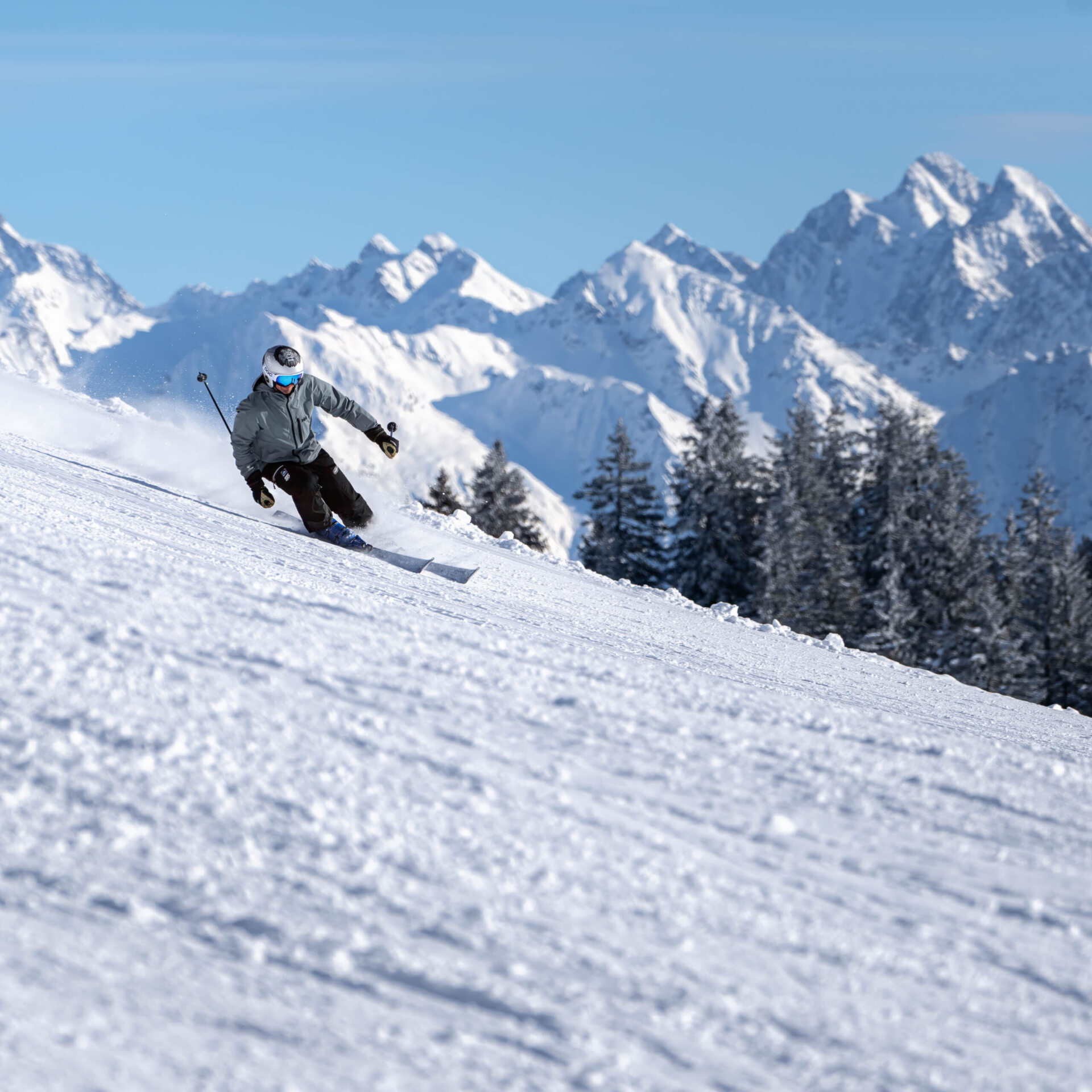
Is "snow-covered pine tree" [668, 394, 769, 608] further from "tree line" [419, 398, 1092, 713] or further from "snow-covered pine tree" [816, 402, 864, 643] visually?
"snow-covered pine tree" [816, 402, 864, 643]

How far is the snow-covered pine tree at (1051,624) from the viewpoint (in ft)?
123

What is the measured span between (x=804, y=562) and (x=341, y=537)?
30396 millimetres

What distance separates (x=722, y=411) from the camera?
44.1 meters

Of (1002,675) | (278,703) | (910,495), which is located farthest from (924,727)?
(910,495)

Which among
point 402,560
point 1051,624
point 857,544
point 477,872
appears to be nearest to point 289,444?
point 402,560

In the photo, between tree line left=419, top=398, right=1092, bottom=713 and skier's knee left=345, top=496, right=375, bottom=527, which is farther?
tree line left=419, top=398, right=1092, bottom=713

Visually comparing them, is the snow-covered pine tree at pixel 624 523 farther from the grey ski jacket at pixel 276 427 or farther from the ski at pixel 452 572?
the ski at pixel 452 572

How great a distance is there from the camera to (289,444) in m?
9.42

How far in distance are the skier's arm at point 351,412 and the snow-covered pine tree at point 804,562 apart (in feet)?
87.0

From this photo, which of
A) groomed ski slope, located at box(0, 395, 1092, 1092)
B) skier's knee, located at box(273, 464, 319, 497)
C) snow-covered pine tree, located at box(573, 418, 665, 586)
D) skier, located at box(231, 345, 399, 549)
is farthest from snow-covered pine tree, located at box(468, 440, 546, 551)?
groomed ski slope, located at box(0, 395, 1092, 1092)

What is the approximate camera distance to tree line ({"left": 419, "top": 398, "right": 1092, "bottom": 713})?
36.5 m

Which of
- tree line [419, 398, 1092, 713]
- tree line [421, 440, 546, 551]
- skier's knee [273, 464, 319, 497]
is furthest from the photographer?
tree line [421, 440, 546, 551]

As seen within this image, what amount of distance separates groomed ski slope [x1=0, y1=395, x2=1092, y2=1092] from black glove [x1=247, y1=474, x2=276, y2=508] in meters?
3.85

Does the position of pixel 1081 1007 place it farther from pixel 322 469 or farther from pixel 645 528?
pixel 645 528
